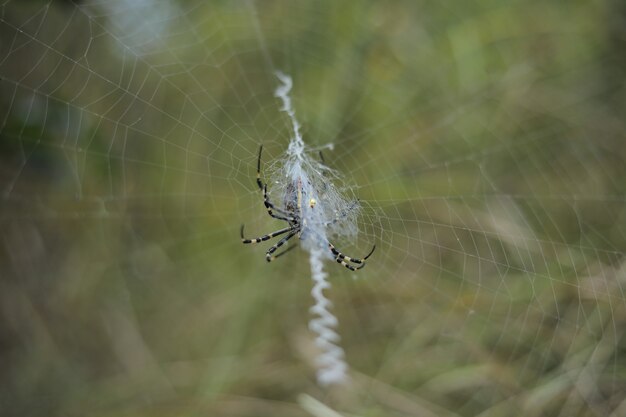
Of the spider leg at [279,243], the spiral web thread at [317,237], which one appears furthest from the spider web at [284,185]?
the spider leg at [279,243]

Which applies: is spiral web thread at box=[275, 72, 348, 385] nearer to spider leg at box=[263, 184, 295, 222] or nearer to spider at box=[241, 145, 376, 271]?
spider at box=[241, 145, 376, 271]

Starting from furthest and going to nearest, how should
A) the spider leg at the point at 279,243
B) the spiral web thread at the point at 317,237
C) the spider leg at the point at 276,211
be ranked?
the spider leg at the point at 279,243 → the spider leg at the point at 276,211 → the spiral web thread at the point at 317,237

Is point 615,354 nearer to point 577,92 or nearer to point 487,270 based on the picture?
point 487,270

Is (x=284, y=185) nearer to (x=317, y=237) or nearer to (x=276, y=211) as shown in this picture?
(x=276, y=211)

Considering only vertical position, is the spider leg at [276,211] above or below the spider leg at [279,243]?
above

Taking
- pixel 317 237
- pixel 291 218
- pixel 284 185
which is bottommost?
pixel 317 237

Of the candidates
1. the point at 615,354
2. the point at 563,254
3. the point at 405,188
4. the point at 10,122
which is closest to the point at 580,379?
the point at 615,354

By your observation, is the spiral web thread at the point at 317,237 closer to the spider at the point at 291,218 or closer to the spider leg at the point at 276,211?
the spider at the point at 291,218

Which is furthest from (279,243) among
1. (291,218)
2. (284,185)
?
(284,185)

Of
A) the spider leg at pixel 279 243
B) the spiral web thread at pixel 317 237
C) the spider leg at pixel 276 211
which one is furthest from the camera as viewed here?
the spider leg at pixel 279 243
